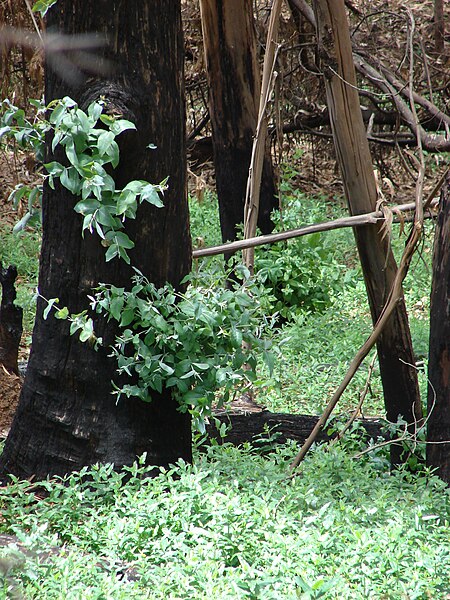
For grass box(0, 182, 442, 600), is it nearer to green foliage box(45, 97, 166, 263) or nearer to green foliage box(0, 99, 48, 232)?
green foliage box(45, 97, 166, 263)

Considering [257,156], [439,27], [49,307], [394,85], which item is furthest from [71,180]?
[439,27]

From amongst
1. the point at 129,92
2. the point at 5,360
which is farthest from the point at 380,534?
the point at 5,360

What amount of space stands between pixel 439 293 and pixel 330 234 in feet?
19.6

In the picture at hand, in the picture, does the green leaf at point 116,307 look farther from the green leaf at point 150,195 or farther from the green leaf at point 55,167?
the green leaf at point 55,167

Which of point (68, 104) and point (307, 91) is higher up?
point (307, 91)

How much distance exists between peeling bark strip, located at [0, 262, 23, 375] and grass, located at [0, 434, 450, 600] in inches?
68.1

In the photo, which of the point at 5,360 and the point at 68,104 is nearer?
the point at 68,104

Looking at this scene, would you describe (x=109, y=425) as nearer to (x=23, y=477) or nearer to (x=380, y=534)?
(x=23, y=477)

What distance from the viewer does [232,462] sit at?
3.93 meters

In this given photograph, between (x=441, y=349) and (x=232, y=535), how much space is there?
1482mm

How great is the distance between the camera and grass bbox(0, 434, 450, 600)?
2555mm

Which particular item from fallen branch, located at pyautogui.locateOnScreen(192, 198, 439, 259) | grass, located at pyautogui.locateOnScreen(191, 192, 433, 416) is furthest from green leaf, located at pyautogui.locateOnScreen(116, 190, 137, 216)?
grass, located at pyautogui.locateOnScreen(191, 192, 433, 416)

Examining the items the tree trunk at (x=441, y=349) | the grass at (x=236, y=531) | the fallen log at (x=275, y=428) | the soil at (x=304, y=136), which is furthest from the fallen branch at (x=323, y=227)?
the soil at (x=304, y=136)

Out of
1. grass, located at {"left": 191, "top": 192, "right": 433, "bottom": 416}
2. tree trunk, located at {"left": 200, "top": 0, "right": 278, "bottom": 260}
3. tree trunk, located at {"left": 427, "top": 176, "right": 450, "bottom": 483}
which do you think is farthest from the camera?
tree trunk, located at {"left": 200, "top": 0, "right": 278, "bottom": 260}
